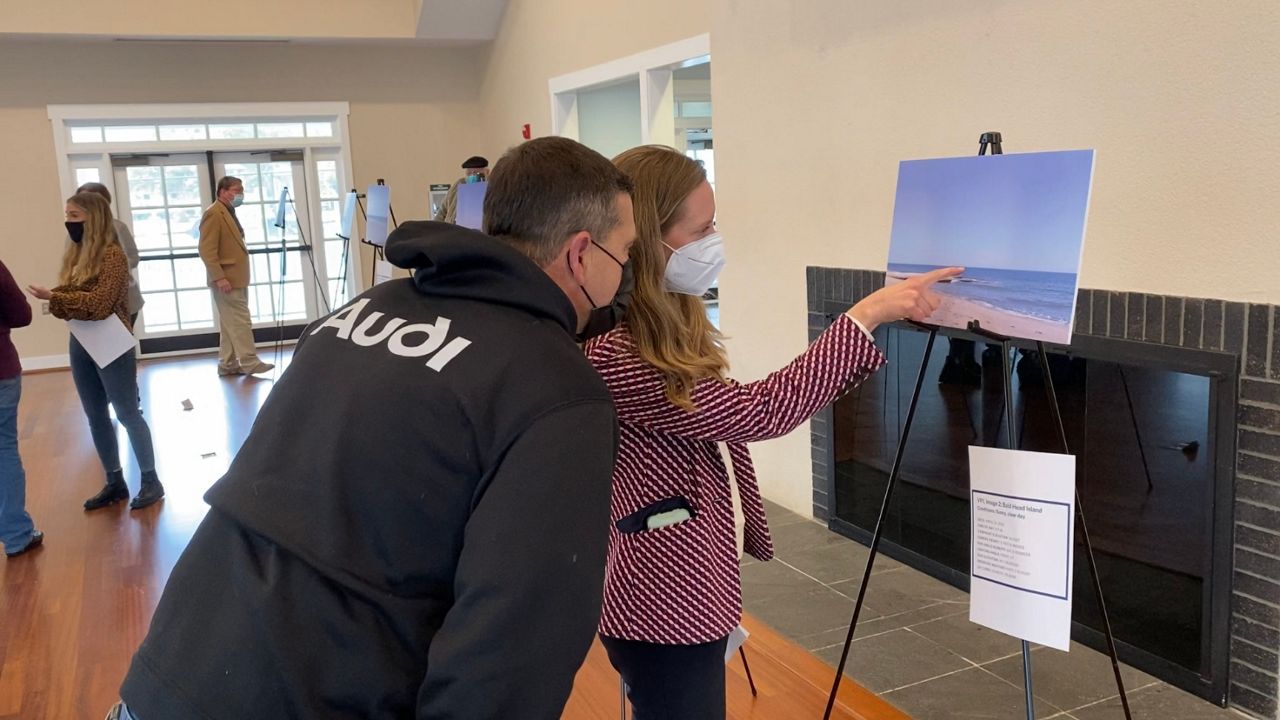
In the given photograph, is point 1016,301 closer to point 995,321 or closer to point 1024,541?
point 995,321

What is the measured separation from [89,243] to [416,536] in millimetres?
4248

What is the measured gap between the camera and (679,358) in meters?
1.56

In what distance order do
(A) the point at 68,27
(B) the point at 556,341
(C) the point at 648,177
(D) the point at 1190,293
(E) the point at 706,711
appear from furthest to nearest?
1. (A) the point at 68,27
2. (D) the point at 1190,293
3. (C) the point at 648,177
4. (E) the point at 706,711
5. (B) the point at 556,341

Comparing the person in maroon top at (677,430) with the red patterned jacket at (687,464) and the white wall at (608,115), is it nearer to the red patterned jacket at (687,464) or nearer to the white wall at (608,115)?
the red patterned jacket at (687,464)

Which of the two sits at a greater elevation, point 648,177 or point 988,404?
point 648,177

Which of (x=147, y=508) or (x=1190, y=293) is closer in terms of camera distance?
(x=1190, y=293)

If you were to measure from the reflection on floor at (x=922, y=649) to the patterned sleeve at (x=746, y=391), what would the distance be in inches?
56.6

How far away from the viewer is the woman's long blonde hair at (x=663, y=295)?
5.13ft

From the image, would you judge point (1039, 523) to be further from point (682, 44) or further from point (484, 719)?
point (682, 44)

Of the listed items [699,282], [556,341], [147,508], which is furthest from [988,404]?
[147,508]

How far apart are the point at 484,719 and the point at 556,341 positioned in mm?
395

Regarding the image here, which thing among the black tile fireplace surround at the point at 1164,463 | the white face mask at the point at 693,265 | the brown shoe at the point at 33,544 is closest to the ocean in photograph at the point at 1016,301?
the white face mask at the point at 693,265

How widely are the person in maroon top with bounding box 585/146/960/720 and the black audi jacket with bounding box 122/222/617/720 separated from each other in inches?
19.4

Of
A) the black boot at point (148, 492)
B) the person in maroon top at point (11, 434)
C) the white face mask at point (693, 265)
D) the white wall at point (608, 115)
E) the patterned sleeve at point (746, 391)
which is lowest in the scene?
the black boot at point (148, 492)
